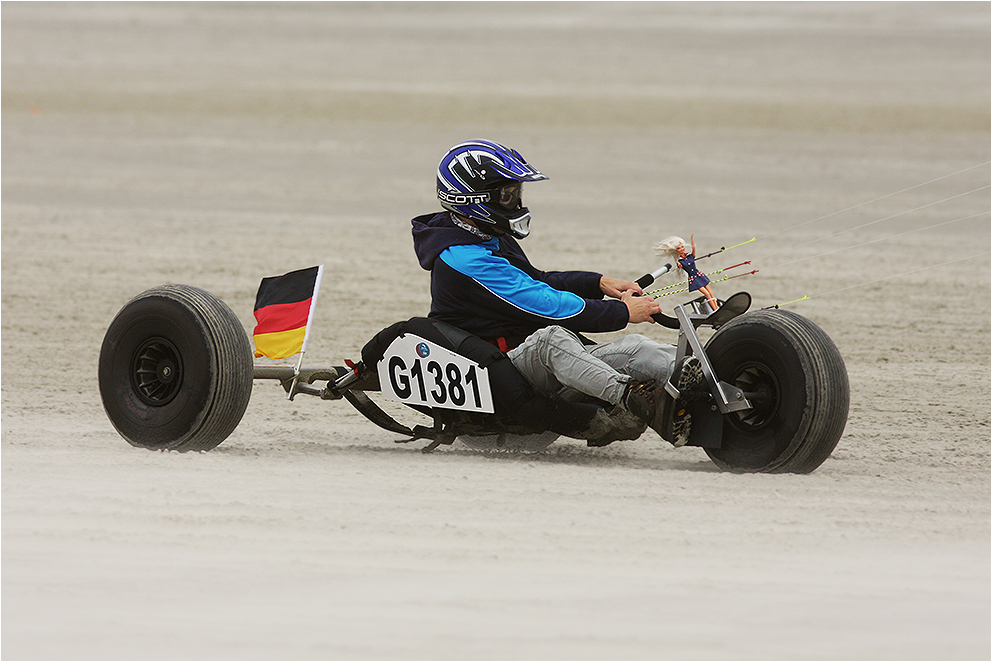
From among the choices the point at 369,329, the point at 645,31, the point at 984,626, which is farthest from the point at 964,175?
the point at 645,31

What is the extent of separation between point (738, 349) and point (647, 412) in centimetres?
57

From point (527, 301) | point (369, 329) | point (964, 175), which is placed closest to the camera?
point (527, 301)

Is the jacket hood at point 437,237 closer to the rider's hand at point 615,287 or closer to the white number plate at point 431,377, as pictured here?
the white number plate at point 431,377

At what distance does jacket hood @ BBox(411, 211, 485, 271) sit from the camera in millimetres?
7051

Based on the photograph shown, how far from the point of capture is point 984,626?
14.9 ft

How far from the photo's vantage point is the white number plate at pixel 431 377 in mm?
6785

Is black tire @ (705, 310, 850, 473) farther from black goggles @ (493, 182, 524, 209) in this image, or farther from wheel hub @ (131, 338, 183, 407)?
wheel hub @ (131, 338, 183, 407)

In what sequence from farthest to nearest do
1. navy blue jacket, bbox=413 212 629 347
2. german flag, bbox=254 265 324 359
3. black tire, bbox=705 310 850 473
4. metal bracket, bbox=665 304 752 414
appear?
german flag, bbox=254 265 324 359 < navy blue jacket, bbox=413 212 629 347 < metal bracket, bbox=665 304 752 414 < black tire, bbox=705 310 850 473

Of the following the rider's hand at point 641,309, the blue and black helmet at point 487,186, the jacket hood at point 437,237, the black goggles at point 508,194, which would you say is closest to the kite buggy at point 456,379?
the rider's hand at point 641,309

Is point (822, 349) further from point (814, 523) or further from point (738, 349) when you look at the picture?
point (814, 523)

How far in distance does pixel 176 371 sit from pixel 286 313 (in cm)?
75

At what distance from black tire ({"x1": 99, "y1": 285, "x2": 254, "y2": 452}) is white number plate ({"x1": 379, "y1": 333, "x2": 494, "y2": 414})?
0.77 meters

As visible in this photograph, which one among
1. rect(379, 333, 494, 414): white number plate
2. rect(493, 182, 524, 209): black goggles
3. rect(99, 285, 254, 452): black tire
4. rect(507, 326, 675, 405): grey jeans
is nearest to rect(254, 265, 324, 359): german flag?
rect(99, 285, 254, 452): black tire

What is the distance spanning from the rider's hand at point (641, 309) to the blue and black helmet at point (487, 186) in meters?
0.76
